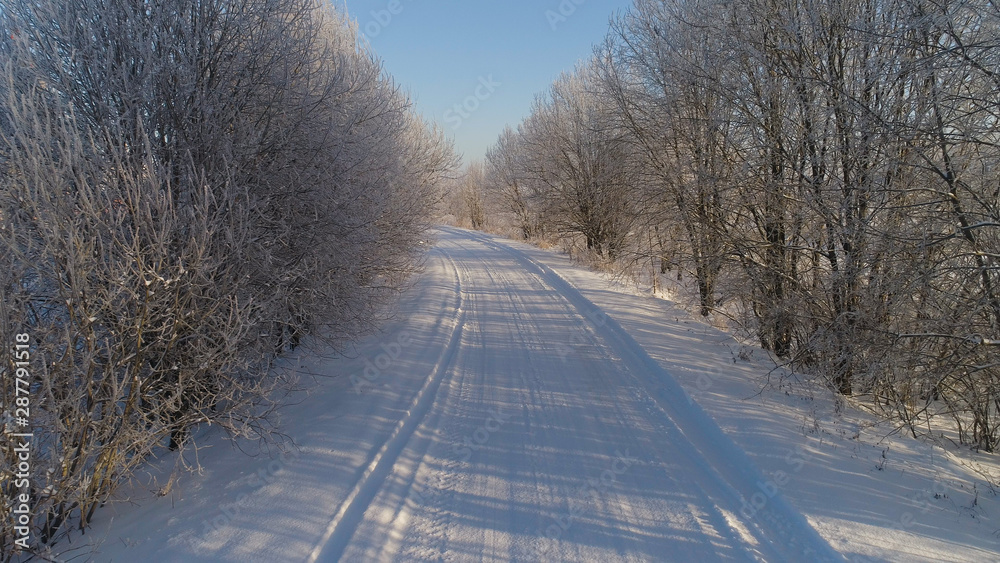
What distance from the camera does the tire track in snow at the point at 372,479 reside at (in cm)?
314

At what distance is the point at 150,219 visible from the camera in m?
3.47

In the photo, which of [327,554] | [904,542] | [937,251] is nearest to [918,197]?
[937,251]

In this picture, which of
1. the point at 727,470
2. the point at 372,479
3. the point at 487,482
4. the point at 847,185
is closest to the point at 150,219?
the point at 372,479

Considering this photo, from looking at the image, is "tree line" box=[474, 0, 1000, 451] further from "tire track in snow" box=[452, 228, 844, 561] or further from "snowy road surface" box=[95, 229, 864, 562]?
"snowy road surface" box=[95, 229, 864, 562]

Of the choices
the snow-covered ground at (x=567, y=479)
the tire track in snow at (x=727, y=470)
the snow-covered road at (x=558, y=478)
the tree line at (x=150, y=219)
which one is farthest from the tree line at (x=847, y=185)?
the tree line at (x=150, y=219)

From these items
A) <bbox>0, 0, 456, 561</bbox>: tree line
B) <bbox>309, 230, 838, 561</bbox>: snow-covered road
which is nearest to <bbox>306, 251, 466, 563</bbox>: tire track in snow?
<bbox>309, 230, 838, 561</bbox>: snow-covered road

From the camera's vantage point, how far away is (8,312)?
9.12 feet

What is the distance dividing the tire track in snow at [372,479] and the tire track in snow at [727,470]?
9.03ft

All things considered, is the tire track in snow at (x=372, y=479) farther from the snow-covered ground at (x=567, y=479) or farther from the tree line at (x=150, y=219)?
the tree line at (x=150, y=219)

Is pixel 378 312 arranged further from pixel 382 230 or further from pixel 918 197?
pixel 918 197

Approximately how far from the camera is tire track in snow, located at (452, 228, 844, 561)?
10.3 ft

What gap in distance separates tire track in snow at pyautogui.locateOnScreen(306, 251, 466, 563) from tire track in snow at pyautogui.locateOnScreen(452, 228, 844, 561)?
275 cm

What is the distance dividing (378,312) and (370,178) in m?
2.88

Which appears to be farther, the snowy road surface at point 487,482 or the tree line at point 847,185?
the tree line at point 847,185
